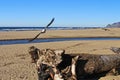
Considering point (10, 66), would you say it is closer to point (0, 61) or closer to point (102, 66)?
point (0, 61)

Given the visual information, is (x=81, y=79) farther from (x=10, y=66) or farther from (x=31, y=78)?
(x=10, y=66)

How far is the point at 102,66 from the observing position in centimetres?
1298

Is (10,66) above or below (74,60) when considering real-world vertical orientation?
below

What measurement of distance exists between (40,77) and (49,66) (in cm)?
56

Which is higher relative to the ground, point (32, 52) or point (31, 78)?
point (32, 52)

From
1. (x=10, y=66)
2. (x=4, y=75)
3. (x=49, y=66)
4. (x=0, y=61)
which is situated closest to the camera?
(x=49, y=66)

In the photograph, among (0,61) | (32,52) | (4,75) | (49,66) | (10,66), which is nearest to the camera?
(49,66)

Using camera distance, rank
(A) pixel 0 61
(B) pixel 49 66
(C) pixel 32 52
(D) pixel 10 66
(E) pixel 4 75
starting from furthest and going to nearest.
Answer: (A) pixel 0 61 → (D) pixel 10 66 → (E) pixel 4 75 → (C) pixel 32 52 → (B) pixel 49 66

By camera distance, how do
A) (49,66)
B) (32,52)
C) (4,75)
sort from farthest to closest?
(4,75)
(32,52)
(49,66)

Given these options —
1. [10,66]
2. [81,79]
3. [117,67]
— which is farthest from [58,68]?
[10,66]

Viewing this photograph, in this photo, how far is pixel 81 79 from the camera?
1270cm

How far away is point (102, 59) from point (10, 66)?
18.4ft

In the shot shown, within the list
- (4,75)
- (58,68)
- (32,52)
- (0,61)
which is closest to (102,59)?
(58,68)

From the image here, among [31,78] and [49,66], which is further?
[31,78]
